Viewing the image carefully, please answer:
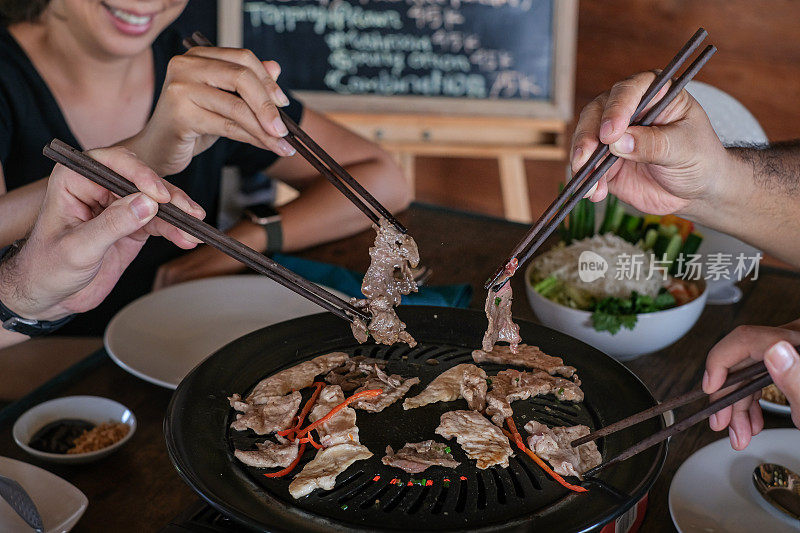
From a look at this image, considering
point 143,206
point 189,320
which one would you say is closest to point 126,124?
point 189,320

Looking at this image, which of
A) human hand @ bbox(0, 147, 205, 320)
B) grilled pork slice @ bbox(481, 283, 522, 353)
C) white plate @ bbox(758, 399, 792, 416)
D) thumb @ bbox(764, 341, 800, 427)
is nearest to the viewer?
thumb @ bbox(764, 341, 800, 427)

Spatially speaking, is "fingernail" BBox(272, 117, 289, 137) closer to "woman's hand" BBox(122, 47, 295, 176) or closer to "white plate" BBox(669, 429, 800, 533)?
"woman's hand" BBox(122, 47, 295, 176)

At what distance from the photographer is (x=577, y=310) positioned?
1.80 m

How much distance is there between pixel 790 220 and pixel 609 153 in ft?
2.63

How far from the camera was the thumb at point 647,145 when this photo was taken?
1.35 m

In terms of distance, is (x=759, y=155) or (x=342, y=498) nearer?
(x=342, y=498)

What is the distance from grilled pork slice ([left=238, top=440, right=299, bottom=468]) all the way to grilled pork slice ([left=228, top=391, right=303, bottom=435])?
0.04m

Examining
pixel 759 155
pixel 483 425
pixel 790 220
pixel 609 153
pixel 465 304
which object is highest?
pixel 609 153

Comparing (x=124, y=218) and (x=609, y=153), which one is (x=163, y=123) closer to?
(x=124, y=218)

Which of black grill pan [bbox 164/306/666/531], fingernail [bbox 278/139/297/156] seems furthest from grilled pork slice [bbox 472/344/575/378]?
fingernail [bbox 278/139/297/156]

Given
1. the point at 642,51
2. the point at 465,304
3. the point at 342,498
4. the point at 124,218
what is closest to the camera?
the point at 342,498

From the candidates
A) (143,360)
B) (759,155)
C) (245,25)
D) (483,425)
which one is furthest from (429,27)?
(483,425)

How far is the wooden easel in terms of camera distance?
13.2 feet

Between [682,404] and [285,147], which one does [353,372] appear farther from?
[682,404]
